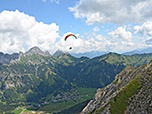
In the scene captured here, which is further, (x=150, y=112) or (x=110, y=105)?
(x=110, y=105)

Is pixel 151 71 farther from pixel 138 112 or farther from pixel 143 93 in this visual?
pixel 138 112

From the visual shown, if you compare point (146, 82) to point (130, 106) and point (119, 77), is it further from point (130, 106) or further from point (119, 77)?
point (119, 77)

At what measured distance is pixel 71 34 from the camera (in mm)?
92125

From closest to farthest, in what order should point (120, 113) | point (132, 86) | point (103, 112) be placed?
1. point (120, 113)
2. point (103, 112)
3. point (132, 86)

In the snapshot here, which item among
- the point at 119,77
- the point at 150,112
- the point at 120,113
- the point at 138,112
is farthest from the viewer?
the point at 119,77

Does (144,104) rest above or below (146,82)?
below

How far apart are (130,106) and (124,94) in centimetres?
1123

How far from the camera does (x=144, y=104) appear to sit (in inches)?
2965

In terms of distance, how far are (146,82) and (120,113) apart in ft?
88.8

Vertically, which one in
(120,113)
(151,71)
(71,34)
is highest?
(71,34)

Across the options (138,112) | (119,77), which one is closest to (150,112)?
(138,112)

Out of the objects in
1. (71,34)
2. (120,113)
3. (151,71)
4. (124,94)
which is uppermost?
(71,34)

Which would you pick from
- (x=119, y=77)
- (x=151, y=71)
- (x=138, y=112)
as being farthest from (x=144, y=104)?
(x=119, y=77)

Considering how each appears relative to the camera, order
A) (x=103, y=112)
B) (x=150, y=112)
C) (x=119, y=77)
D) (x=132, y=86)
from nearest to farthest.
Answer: (x=150, y=112) → (x=103, y=112) → (x=132, y=86) → (x=119, y=77)
